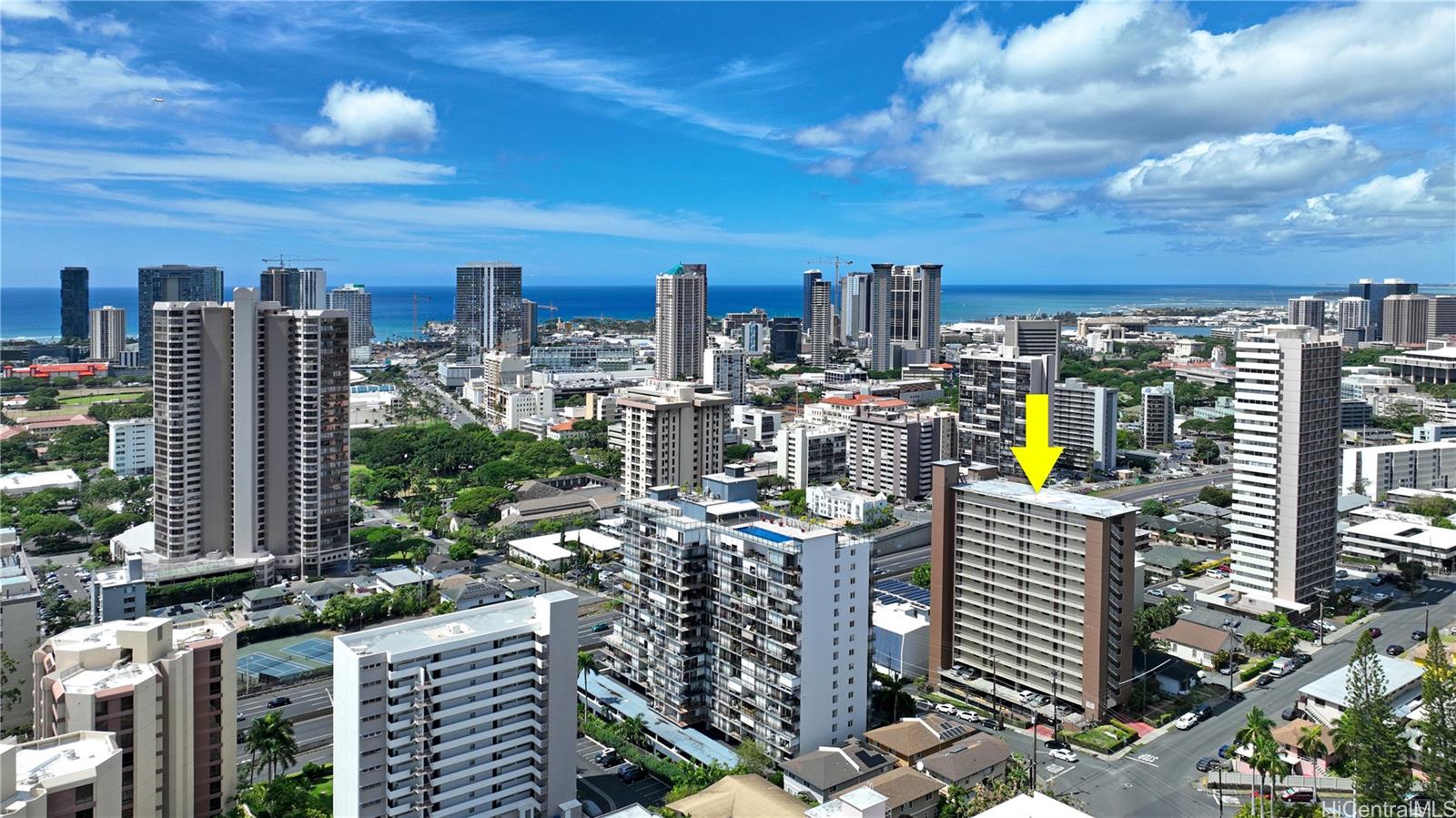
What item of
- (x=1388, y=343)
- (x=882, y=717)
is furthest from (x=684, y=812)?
(x=1388, y=343)

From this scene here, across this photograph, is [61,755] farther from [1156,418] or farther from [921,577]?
[1156,418]

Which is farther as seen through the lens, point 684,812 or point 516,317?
point 516,317

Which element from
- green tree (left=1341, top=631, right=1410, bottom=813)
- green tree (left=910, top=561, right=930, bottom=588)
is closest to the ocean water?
green tree (left=910, top=561, right=930, bottom=588)

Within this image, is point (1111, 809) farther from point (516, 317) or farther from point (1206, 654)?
point (516, 317)

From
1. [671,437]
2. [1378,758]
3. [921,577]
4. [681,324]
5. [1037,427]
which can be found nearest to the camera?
[1378,758]

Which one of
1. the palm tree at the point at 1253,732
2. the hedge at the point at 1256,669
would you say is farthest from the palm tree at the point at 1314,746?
the hedge at the point at 1256,669

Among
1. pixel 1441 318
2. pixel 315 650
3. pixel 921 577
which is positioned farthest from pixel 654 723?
pixel 1441 318
